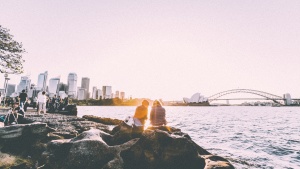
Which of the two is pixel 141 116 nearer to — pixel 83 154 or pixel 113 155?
pixel 113 155

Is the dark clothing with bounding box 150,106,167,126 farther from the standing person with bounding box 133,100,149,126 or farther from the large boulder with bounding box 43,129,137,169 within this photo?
the large boulder with bounding box 43,129,137,169

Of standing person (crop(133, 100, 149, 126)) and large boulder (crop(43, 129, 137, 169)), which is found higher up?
standing person (crop(133, 100, 149, 126))

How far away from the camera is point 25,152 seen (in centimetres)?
924

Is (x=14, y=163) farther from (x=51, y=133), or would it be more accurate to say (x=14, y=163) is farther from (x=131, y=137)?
(x=131, y=137)

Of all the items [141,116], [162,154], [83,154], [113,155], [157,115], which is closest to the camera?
[162,154]

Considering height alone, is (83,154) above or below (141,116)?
below

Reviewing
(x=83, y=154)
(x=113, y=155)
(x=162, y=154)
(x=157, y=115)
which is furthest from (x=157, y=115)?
(x=83, y=154)

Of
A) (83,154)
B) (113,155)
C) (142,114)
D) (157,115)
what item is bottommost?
(113,155)

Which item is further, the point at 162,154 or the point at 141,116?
the point at 141,116

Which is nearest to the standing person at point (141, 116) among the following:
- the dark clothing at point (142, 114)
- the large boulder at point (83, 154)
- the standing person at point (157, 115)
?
the dark clothing at point (142, 114)

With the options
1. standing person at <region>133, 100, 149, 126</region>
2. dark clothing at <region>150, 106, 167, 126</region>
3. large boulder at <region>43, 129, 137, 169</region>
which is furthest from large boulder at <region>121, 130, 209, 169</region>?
dark clothing at <region>150, 106, 167, 126</region>

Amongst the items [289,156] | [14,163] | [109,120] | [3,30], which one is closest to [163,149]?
[14,163]

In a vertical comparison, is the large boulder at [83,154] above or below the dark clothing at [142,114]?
below

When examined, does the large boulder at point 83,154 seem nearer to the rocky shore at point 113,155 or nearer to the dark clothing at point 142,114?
the rocky shore at point 113,155
